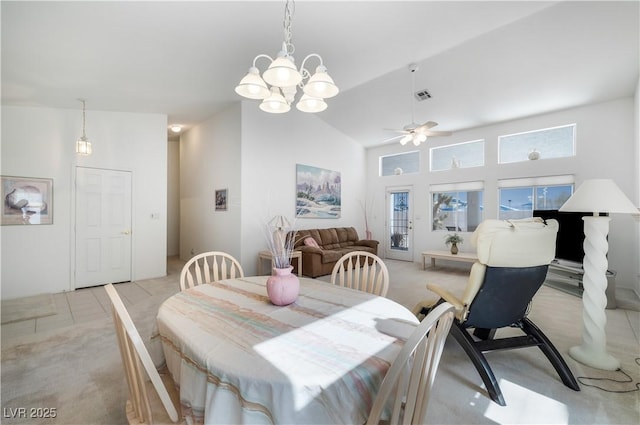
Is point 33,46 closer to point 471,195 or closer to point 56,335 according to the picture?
point 56,335

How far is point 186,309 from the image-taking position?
142 cm

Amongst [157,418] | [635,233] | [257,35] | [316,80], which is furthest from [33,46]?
[635,233]

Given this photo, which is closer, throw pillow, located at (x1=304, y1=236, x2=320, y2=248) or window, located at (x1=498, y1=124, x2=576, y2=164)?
window, located at (x1=498, y1=124, x2=576, y2=164)

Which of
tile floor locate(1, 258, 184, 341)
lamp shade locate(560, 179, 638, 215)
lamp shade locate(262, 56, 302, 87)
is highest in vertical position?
lamp shade locate(262, 56, 302, 87)

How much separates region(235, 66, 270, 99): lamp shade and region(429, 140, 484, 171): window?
5740mm

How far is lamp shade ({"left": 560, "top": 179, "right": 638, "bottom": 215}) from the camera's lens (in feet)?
6.79

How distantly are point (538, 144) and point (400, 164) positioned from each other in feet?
9.52

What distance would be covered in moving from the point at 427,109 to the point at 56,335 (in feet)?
20.5

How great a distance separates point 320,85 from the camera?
1.64m

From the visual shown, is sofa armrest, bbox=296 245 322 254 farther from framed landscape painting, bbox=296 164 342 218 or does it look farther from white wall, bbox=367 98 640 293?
white wall, bbox=367 98 640 293

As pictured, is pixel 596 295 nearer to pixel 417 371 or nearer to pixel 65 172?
pixel 417 371

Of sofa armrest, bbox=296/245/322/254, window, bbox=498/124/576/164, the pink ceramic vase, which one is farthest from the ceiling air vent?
the pink ceramic vase

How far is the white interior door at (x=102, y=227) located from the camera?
433cm

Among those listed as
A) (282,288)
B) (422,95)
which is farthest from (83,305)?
(422,95)
